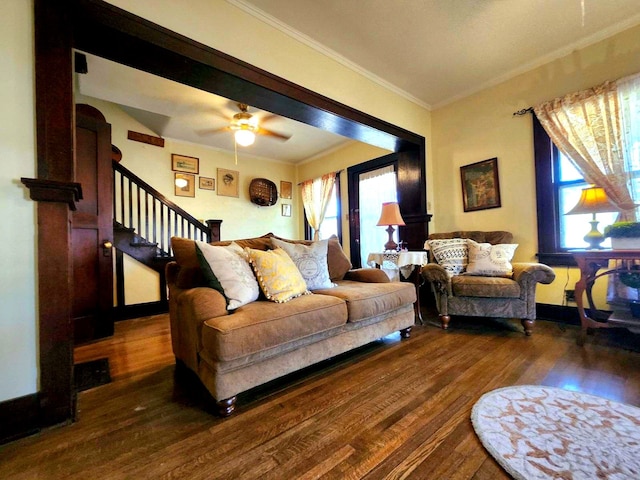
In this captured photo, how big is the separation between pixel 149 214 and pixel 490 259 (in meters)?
4.42

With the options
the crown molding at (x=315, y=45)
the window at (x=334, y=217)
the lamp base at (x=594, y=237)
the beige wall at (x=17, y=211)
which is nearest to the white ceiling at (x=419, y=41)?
the crown molding at (x=315, y=45)

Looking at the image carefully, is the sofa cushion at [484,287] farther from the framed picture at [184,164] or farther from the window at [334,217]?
the framed picture at [184,164]

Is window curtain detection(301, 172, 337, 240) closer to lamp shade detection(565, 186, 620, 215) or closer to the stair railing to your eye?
the stair railing

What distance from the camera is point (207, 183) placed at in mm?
4879

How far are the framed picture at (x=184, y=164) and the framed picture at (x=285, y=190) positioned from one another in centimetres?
177

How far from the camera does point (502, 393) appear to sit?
148cm

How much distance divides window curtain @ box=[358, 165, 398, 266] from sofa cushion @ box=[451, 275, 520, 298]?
1.81m

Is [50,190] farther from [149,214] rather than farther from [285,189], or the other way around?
[285,189]

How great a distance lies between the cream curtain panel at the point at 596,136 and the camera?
7.70 ft

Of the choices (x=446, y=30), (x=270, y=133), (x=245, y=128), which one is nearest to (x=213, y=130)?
(x=245, y=128)

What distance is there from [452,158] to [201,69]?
3.13 metres

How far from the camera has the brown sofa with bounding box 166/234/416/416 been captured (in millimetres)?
1362

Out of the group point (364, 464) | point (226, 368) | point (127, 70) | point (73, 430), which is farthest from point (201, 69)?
point (364, 464)

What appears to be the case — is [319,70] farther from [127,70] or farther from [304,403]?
[304,403]
